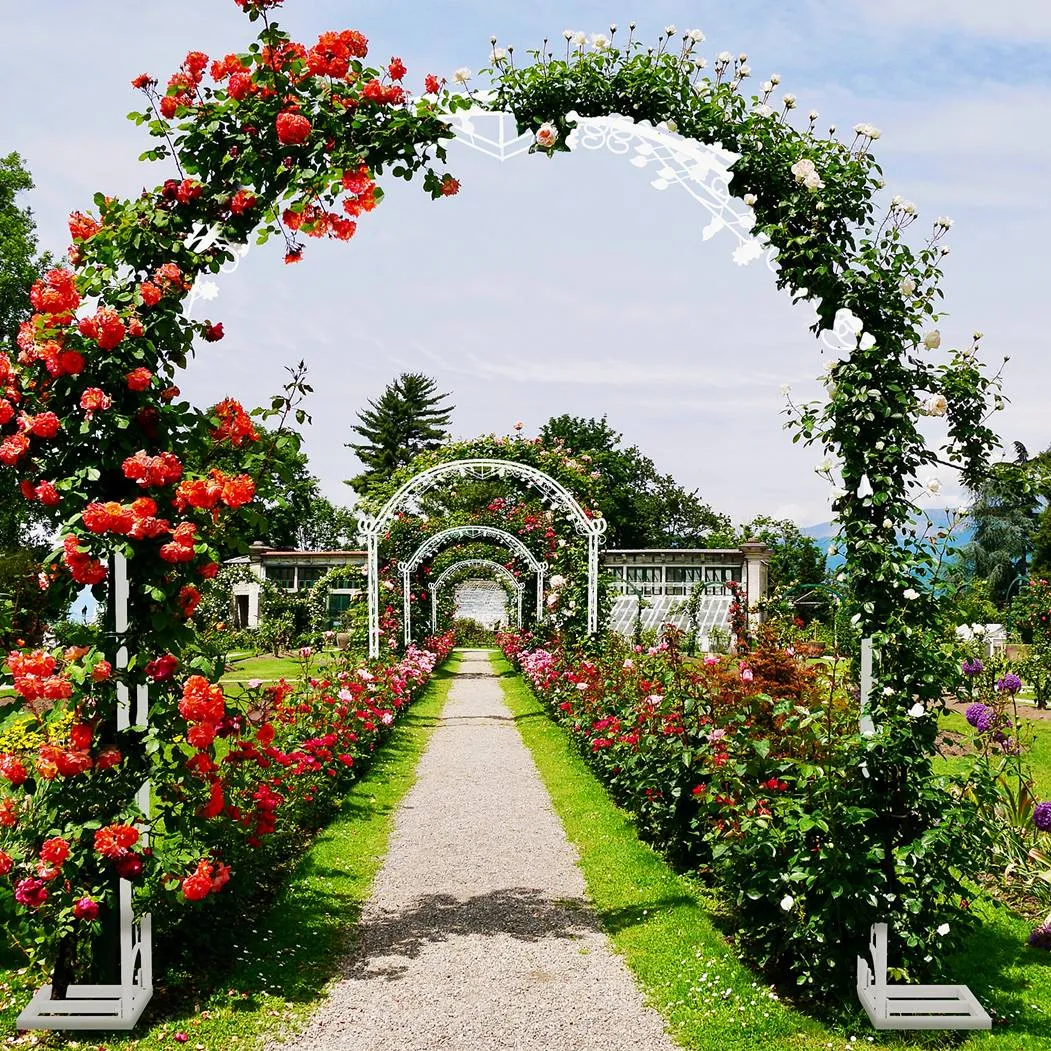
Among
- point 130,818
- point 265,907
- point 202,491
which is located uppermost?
point 202,491

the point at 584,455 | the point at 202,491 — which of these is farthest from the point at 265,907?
the point at 584,455

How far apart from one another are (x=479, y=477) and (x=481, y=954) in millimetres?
8431

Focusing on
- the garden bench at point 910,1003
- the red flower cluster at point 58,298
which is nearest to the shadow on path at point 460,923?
the garden bench at point 910,1003

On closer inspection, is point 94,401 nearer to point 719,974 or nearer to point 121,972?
point 121,972

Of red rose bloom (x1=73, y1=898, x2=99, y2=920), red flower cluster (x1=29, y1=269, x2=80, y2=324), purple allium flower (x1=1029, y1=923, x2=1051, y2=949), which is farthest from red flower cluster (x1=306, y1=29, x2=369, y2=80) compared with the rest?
purple allium flower (x1=1029, y1=923, x2=1051, y2=949)

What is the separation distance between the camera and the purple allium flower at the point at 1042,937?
409 centimetres

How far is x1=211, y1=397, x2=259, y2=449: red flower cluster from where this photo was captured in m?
3.88

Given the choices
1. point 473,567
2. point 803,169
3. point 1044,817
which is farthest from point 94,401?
point 473,567

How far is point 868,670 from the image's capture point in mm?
3582

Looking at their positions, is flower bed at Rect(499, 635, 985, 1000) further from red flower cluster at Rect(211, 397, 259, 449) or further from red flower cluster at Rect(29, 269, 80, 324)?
red flower cluster at Rect(29, 269, 80, 324)

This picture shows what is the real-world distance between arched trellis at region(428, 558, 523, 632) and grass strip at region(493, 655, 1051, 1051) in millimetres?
11766

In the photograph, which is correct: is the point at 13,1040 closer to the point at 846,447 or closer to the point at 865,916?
the point at 865,916

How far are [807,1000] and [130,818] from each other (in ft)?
8.25

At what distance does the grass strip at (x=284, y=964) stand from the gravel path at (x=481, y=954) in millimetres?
108
